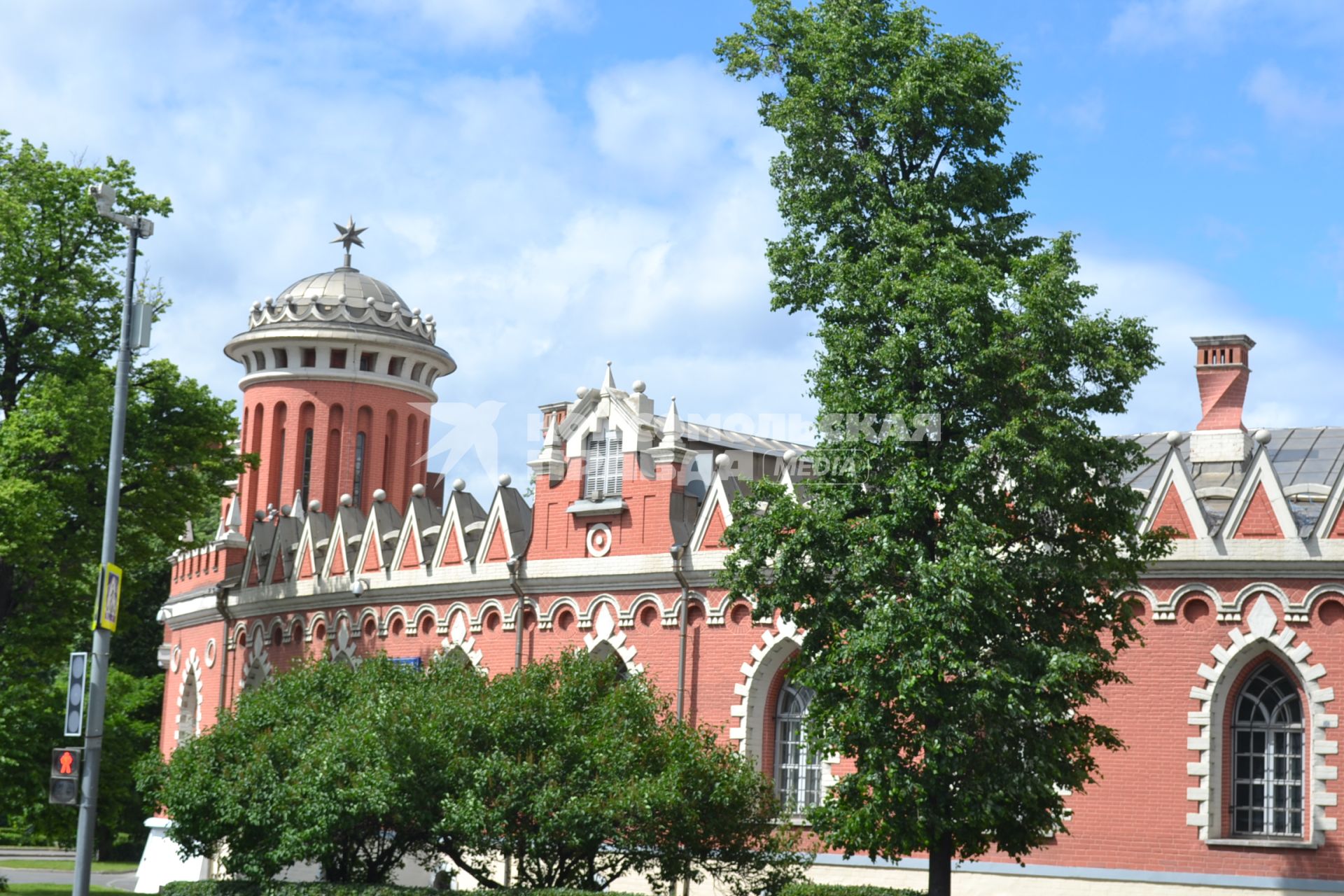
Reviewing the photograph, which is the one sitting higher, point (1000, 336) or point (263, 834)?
point (1000, 336)

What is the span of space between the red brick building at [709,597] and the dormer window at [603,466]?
0.05 metres

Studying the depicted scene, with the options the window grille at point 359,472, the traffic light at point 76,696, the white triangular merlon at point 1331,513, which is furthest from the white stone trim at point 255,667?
the white triangular merlon at point 1331,513

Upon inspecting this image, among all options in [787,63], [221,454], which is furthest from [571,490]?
[787,63]

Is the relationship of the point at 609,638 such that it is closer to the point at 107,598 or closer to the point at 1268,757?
the point at 107,598

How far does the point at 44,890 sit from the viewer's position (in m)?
36.6

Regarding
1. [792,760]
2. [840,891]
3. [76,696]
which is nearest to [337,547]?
[792,760]

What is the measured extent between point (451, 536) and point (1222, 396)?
16.6 metres

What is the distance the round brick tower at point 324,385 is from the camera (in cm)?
4941

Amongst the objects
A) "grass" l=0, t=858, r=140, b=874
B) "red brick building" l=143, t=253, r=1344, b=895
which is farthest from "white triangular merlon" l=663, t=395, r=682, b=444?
"grass" l=0, t=858, r=140, b=874

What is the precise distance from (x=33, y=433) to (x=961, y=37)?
19345 millimetres

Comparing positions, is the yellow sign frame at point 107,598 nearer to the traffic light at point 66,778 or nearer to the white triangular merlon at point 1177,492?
the traffic light at point 66,778

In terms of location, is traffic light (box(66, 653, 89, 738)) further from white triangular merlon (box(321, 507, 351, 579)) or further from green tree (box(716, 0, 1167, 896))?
white triangular merlon (box(321, 507, 351, 579))

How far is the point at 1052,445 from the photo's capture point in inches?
805

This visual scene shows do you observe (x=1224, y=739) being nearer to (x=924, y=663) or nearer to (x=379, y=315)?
(x=924, y=663)
